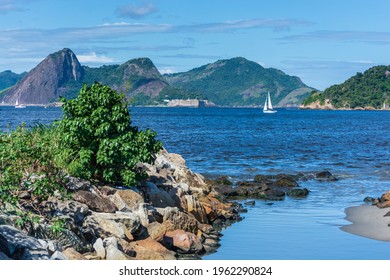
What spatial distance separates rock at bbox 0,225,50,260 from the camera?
10695 mm

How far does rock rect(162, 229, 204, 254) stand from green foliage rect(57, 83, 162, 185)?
8.33ft

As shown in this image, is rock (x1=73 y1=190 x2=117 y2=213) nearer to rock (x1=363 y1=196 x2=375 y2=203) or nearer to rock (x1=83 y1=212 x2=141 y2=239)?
rock (x1=83 y1=212 x2=141 y2=239)

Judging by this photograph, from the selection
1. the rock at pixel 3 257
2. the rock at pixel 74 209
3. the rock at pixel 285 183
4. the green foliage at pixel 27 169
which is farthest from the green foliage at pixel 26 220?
the rock at pixel 285 183

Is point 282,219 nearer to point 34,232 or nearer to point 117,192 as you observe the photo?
point 117,192

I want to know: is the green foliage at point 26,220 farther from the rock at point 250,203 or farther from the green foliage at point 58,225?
the rock at point 250,203

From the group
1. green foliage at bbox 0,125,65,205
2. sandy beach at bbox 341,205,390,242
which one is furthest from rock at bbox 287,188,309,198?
green foliage at bbox 0,125,65,205

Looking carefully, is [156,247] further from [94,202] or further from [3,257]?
[3,257]

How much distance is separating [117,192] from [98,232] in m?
2.73

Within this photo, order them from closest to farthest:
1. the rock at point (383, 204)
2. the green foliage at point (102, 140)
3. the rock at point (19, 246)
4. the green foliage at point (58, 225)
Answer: the rock at point (19, 246) → the green foliage at point (58, 225) → the green foliage at point (102, 140) → the rock at point (383, 204)

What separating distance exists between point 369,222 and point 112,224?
8.52m

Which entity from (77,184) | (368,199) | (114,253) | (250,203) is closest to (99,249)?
(114,253)

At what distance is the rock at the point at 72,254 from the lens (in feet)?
38.8

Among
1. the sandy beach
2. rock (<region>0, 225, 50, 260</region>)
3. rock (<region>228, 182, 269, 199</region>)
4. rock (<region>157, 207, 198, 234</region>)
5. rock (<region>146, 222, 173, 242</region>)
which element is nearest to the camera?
rock (<region>0, 225, 50, 260</region>)
